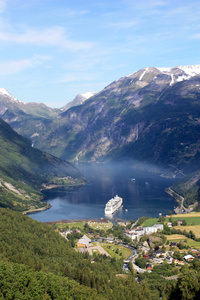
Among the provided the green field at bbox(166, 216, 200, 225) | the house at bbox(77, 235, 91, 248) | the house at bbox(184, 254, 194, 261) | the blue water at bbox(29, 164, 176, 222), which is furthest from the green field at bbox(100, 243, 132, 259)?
the blue water at bbox(29, 164, 176, 222)

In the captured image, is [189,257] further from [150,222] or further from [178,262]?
[150,222]

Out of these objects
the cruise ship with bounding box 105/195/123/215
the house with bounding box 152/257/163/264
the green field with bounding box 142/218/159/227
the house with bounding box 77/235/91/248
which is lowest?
the house with bounding box 152/257/163/264

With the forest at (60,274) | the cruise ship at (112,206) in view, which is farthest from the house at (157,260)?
the cruise ship at (112,206)

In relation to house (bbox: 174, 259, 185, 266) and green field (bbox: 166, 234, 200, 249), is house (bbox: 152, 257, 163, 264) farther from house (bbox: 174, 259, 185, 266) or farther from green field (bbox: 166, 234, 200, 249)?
green field (bbox: 166, 234, 200, 249)

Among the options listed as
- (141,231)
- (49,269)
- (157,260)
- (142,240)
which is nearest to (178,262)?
(157,260)

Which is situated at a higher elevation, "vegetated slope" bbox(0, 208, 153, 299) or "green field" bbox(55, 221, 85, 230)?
"vegetated slope" bbox(0, 208, 153, 299)

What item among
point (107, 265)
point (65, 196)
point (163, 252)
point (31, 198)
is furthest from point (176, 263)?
point (65, 196)

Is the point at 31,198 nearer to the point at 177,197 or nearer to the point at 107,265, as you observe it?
the point at 177,197
